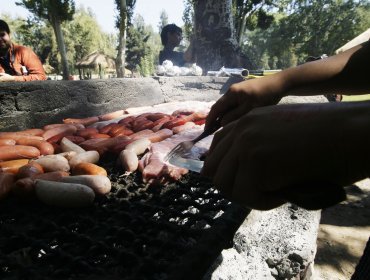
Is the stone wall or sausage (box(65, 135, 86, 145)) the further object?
the stone wall

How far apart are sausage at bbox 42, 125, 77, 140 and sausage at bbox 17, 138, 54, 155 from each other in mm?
207

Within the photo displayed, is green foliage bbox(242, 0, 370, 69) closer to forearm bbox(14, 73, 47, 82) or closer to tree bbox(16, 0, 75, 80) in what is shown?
tree bbox(16, 0, 75, 80)

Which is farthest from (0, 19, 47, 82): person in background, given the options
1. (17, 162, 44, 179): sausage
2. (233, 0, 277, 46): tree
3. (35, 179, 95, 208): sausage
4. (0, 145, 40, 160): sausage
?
(233, 0, 277, 46): tree

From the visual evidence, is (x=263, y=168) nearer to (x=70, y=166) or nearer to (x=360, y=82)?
(x=360, y=82)

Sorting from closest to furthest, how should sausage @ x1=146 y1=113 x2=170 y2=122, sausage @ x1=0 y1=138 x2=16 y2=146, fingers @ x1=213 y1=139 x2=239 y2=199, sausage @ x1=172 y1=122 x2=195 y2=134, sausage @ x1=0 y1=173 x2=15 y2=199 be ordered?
fingers @ x1=213 y1=139 x2=239 y2=199, sausage @ x1=0 y1=173 x2=15 y2=199, sausage @ x1=0 y1=138 x2=16 y2=146, sausage @ x1=172 y1=122 x2=195 y2=134, sausage @ x1=146 y1=113 x2=170 y2=122

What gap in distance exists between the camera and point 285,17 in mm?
36281

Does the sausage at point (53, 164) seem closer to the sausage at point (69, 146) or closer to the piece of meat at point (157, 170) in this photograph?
the sausage at point (69, 146)

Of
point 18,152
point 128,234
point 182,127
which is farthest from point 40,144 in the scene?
point 128,234

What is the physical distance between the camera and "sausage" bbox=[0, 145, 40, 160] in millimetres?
1839

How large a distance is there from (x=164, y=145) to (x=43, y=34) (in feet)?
124

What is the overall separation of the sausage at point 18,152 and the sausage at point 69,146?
184 millimetres

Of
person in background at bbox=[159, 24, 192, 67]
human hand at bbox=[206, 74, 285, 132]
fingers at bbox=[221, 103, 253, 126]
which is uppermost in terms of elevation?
person in background at bbox=[159, 24, 192, 67]

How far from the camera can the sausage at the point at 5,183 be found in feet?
4.66

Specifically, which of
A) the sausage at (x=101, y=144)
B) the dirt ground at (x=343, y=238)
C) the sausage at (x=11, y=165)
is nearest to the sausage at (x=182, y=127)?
the sausage at (x=101, y=144)
